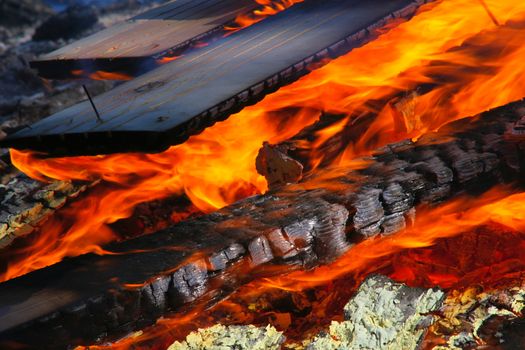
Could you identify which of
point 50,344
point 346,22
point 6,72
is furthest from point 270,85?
point 6,72

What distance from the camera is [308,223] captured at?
84.4 inches

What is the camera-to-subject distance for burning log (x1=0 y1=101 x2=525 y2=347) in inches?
72.4

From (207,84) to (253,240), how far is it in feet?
3.87

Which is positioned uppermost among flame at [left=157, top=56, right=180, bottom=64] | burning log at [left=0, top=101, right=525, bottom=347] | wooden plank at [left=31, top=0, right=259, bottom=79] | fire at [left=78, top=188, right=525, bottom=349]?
wooden plank at [left=31, top=0, right=259, bottom=79]

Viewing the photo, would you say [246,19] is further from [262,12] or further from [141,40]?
[141,40]

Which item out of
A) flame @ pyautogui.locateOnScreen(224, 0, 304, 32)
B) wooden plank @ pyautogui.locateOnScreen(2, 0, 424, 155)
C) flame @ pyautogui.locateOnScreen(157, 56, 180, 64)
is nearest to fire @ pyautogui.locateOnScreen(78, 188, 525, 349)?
wooden plank @ pyautogui.locateOnScreen(2, 0, 424, 155)

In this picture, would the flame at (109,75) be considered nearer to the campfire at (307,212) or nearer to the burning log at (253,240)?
the campfire at (307,212)

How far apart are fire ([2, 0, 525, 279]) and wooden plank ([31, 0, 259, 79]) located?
0.90 meters

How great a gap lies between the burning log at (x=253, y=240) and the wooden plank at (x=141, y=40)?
194 cm

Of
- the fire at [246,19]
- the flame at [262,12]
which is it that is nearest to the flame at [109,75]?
the fire at [246,19]

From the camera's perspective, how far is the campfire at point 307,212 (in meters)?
1.99

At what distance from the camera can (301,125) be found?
3.41 m

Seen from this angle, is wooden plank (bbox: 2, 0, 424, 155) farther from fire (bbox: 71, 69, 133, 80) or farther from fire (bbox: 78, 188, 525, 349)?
fire (bbox: 78, 188, 525, 349)

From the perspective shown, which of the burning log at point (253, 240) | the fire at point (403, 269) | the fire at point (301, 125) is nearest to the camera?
the burning log at point (253, 240)
